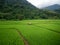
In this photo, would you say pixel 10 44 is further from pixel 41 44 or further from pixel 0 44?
pixel 41 44

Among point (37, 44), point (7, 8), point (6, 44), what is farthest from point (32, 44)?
point (7, 8)

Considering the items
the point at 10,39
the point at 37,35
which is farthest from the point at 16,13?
the point at 10,39

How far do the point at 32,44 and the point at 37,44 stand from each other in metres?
0.20

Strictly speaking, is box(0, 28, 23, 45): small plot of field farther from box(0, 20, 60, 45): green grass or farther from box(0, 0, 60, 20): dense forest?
box(0, 0, 60, 20): dense forest

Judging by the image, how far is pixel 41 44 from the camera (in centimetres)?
524

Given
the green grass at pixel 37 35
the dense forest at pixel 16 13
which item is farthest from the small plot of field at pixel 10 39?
the dense forest at pixel 16 13

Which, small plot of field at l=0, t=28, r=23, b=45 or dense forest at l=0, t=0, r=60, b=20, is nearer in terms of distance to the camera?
small plot of field at l=0, t=28, r=23, b=45

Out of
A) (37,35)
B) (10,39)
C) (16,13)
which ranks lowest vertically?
(16,13)

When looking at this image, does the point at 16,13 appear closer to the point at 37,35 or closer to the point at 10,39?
the point at 37,35

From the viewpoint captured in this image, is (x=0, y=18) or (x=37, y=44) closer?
(x=37, y=44)

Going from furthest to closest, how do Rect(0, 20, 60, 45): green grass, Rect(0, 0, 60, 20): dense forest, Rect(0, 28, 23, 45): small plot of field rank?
Rect(0, 0, 60, 20): dense forest
Rect(0, 20, 60, 45): green grass
Rect(0, 28, 23, 45): small plot of field

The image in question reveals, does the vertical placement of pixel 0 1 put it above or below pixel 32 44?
above

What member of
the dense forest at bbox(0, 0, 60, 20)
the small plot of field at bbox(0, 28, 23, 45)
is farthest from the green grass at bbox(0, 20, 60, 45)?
the dense forest at bbox(0, 0, 60, 20)

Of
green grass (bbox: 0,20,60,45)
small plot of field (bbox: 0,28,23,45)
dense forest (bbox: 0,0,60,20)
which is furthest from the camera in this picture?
dense forest (bbox: 0,0,60,20)
